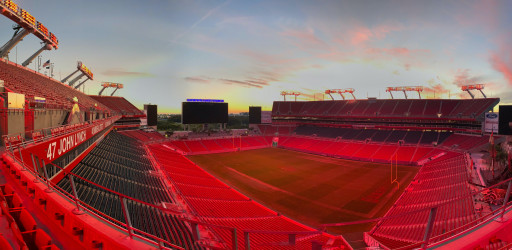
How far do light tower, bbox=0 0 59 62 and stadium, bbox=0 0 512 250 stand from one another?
6.4 inches

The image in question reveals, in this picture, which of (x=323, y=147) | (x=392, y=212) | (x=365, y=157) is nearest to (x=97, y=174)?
(x=392, y=212)

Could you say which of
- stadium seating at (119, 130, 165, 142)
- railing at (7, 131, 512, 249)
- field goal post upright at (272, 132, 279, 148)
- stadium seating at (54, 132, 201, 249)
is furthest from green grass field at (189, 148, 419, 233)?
field goal post upright at (272, 132, 279, 148)

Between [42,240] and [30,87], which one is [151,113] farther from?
[42,240]

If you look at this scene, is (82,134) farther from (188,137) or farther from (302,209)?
(188,137)

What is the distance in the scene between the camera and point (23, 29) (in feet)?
96.9

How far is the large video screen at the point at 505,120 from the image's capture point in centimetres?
3586

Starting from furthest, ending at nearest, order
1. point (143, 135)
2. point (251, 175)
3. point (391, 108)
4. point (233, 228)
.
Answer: point (391, 108) → point (143, 135) → point (251, 175) → point (233, 228)

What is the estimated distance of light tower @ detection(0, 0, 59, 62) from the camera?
2468cm

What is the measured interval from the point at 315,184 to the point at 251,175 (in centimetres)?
928

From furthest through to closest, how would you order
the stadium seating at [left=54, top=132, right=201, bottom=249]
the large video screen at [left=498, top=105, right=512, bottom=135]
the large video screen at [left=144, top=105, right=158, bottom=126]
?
the large video screen at [left=144, top=105, right=158, bottom=126]
the large video screen at [left=498, top=105, right=512, bottom=135]
the stadium seating at [left=54, top=132, right=201, bottom=249]

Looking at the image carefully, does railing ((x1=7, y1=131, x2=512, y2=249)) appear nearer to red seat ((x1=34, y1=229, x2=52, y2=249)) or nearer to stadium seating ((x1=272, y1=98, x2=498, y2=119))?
red seat ((x1=34, y1=229, x2=52, y2=249))

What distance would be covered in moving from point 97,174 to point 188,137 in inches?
1839

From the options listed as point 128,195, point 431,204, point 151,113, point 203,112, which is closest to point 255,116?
point 203,112

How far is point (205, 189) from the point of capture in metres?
23.3
